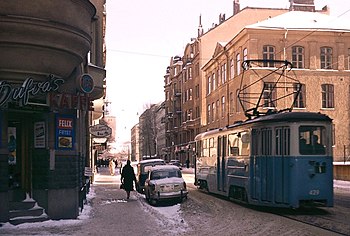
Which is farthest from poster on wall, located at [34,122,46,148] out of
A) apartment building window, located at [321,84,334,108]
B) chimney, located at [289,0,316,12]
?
chimney, located at [289,0,316,12]

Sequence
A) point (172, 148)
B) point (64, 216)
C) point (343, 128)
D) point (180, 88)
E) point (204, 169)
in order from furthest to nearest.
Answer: point (172, 148), point (180, 88), point (343, 128), point (204, 169), point (64, 216)

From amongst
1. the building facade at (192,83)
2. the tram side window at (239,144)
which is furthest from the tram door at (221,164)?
the building facade at (192,83)

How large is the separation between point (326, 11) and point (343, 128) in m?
21.3

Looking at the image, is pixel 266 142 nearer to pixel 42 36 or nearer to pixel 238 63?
pixel 42 36

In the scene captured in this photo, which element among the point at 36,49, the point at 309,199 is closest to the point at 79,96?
the point at 36,49

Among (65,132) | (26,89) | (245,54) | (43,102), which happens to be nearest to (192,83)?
(245,54)

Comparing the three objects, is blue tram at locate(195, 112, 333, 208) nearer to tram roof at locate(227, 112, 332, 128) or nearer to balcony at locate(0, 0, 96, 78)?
tram roof at locate(227, 112, 332, 128)

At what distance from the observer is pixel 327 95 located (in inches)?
2007

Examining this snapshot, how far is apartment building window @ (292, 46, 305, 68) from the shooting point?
167 ft

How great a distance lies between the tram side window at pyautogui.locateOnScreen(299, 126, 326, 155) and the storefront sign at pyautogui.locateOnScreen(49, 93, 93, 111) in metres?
6.64

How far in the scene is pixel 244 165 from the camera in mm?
18766

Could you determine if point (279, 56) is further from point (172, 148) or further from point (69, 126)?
point (172, 148)

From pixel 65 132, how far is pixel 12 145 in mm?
1466

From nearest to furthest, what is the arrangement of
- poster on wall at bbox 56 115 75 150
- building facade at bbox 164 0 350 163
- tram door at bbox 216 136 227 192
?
poster on wall at bbox 56 115 75 150 < tram door at bbox 216 136 227 192 < building facade at bbox 164 0 350 163
